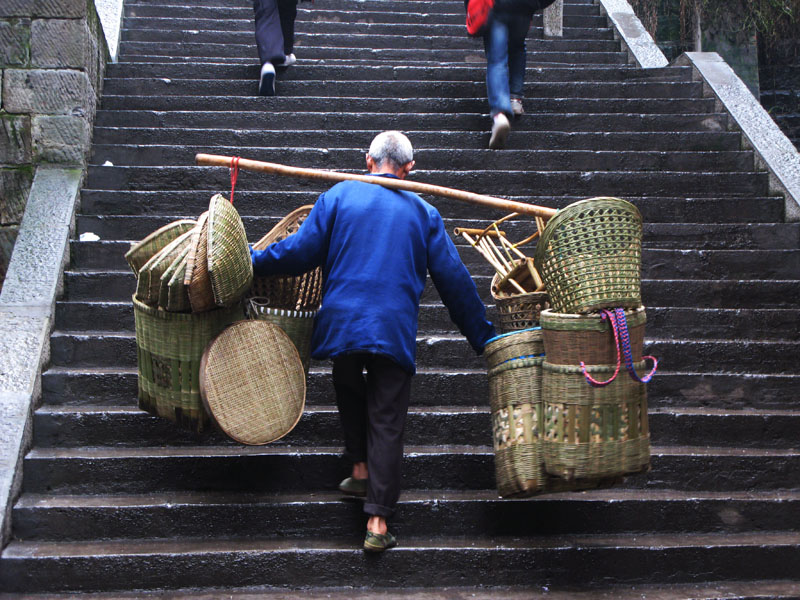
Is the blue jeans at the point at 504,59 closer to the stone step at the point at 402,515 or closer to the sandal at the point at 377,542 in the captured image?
the stone step at the point at 402,515

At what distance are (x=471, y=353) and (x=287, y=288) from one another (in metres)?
1.29

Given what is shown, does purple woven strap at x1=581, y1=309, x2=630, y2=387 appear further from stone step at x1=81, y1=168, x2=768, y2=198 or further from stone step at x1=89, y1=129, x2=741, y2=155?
stone step at x1=89, y1=129, x2=741, y2=155

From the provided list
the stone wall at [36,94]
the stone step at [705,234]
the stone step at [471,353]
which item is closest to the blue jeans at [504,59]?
the stone step at [705,234]

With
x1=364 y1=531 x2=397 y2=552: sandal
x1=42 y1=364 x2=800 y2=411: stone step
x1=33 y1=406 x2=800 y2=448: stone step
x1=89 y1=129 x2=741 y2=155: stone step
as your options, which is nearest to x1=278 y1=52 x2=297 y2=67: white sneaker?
x1=89 y1=129 x2=741 y2=155: stone step

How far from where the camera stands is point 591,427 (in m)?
3.52

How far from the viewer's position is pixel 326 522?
13.4ft

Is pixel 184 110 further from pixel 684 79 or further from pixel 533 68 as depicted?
pixel 684 79

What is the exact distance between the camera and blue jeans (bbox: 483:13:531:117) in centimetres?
695

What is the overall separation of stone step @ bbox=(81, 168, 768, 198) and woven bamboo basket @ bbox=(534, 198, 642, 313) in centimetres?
281

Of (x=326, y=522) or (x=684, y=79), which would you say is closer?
(x=326, y=522)

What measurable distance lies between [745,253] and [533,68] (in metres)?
3.16

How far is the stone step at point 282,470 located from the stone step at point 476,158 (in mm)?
2725

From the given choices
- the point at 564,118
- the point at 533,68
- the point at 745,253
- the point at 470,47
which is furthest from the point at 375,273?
the point at 470,47

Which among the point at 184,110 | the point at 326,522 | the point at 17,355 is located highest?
the point at 184,110
